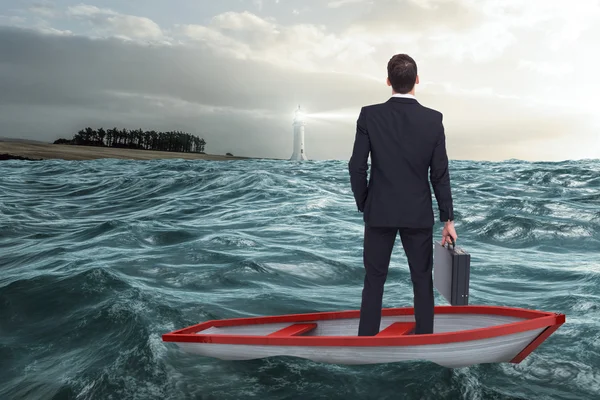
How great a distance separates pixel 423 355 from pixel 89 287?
7.36m

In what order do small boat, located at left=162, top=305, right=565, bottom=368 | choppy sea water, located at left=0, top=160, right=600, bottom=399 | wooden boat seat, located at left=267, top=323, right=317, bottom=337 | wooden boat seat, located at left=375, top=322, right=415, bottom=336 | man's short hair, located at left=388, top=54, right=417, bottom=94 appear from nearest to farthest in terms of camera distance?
man's short hair, located at left=388, top=54, right=417, bottom=94, small boat, located at left=162, top=305, right=565, bottom=368, choppy sea water, located at left=0, top=160, right=600, bottom=399, wooden boat seat, located at left=375, top=322, right=415, bottom=336, wooden boat seat, located at left=267, top=323, right=317, bottom=337

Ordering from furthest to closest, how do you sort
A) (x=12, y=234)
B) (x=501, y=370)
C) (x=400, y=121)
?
(x=12, y=234) < (x=501, y=370) < (x=400, y=121)

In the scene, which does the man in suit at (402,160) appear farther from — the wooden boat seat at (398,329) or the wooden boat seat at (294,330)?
the wooden boat seat at (294,330)

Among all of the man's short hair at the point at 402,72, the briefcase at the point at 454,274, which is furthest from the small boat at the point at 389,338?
the man's short hair at the point at 402,72

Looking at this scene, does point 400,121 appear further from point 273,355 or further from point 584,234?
point 584,234

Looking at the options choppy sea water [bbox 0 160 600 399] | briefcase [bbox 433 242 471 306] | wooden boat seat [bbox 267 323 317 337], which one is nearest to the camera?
briefcase [bbox 433 242 471 306]

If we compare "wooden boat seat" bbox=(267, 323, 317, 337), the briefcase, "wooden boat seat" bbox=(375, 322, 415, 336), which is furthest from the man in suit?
"wooden boat seat" bbox=(267, 323, 317, 337)

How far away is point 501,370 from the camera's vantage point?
667 centimetres

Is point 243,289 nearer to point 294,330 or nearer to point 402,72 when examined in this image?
point 294,330

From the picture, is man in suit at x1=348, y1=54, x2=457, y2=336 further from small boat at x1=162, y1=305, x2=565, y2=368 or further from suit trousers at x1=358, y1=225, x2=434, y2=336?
small boat at x1=162, y1=305, x2=565, y2=368

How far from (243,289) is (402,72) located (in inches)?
261

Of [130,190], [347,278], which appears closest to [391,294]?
[347,278]

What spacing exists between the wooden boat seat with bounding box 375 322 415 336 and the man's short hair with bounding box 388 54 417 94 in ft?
9.35

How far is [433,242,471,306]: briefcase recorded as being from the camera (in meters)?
6.04
